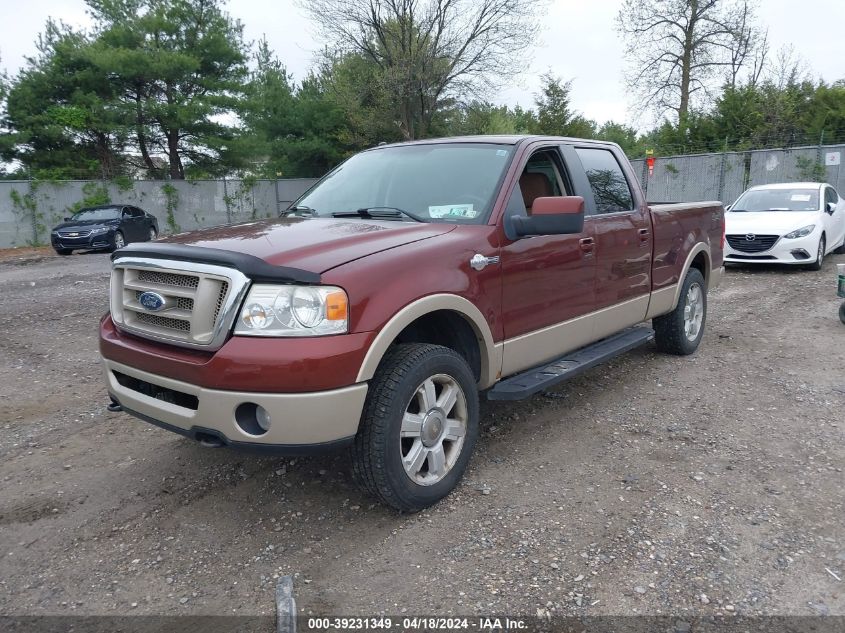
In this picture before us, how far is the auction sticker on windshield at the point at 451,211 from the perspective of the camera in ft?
12.2

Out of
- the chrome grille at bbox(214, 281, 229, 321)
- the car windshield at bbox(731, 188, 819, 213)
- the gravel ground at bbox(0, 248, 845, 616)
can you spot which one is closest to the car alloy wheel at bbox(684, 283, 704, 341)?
the gravel ground at bbox(0, 248, 845, 616)

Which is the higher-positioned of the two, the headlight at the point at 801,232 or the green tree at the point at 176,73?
the green tree at the point at 176,73

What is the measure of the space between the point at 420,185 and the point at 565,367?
59.1 inches

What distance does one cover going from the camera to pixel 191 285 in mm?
2947

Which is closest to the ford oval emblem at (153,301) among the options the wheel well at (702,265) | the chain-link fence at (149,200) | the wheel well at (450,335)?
the wheel well at (450,335)

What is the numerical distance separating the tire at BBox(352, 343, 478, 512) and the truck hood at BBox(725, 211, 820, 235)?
9392 millimetres

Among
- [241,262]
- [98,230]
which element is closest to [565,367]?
[241,262]

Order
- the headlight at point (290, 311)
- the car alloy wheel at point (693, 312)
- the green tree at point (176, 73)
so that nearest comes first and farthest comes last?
the headlight at point (290, 311), the car alloy wheel at point (693, 312), the green tree at point (176, 73)

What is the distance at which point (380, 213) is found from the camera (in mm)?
3818

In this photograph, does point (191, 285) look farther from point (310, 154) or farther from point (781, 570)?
point (310, 154)

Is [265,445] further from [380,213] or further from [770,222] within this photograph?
[770,222]

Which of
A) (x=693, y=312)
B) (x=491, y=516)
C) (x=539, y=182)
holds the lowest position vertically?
(x=491, y=516)

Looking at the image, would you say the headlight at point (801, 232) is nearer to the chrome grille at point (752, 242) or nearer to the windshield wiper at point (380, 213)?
the chrome grille at point (752, 242)

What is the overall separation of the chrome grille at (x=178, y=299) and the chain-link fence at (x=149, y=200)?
58.2 ft
